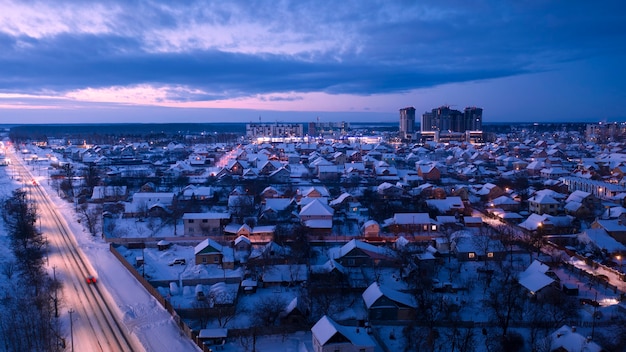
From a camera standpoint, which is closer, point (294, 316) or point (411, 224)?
point (294, 316)

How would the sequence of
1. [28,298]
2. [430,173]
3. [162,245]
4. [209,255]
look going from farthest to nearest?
[430,173] → [162,245] → [209,255] → [28,298]

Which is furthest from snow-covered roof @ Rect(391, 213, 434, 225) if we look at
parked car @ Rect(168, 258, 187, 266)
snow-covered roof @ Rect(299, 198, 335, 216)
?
parked car @ Rect(168, 258, 187, 266)

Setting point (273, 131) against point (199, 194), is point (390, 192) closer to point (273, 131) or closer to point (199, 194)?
point (199, 194)

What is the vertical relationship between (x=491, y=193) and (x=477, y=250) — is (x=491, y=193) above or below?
above

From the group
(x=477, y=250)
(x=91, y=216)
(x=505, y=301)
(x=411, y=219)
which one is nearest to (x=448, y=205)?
(x=411, y=219)

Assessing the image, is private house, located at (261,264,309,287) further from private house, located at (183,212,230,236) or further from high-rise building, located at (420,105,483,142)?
high-rise building, located at (420,105,483,142)
